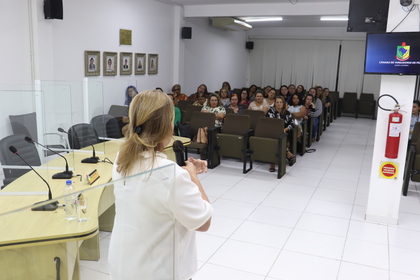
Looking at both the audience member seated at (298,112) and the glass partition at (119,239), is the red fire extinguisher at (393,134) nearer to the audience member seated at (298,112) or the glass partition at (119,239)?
the glass partition at (119,239)

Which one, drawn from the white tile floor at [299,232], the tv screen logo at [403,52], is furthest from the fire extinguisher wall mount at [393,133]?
the white tile floor at [299,232]

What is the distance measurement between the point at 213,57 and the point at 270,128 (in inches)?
268

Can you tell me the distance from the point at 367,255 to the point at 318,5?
6836 mm

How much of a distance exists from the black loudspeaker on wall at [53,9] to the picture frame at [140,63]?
2.67m

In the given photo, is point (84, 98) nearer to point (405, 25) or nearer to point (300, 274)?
point (300, 274)

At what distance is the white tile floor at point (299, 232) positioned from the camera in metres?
3.45

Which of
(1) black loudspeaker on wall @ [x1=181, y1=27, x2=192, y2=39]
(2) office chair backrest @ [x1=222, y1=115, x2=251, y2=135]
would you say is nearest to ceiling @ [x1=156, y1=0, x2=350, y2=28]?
(1) black loudspeaker on wall @ [x1=181, y1=27, x2=192, y2=39]

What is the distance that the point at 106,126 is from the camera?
508 cm

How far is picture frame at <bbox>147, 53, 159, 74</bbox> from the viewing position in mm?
9188

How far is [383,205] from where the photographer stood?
4.56 meters

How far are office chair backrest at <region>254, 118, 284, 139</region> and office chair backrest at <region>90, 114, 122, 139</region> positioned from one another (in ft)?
8.19

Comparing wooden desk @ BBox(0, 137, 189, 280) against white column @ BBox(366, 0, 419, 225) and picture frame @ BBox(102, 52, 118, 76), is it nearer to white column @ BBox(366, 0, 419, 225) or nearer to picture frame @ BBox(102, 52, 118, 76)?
white column @ BBox(366, 0, 419, 225)

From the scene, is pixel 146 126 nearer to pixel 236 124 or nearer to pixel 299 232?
pixel 299 232

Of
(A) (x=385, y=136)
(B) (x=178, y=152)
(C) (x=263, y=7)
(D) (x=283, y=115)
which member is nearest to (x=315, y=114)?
(D) (x=283, y=115)
